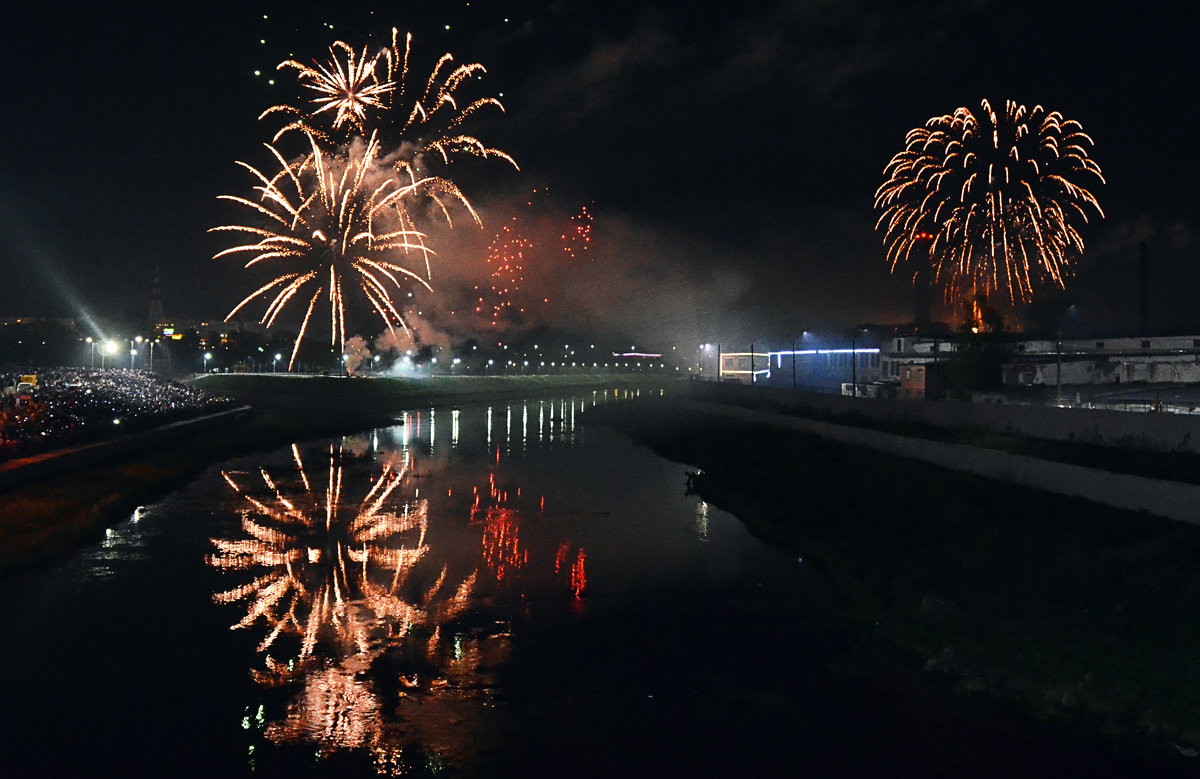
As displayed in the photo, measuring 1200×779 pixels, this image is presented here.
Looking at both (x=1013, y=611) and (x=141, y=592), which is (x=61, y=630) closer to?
(x=141, y=592)

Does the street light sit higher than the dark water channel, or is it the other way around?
the street light

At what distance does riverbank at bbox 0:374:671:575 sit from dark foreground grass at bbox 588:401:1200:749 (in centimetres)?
A: 1413

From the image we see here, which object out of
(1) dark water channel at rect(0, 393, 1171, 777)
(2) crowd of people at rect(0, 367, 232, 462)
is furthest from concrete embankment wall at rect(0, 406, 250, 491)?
(1) dark water channel at rect(0, 393, 1171, 777)

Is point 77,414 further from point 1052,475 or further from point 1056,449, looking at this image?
point 1052,475

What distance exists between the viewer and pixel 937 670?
11992 mm

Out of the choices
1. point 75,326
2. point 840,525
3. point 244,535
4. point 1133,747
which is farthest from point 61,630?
point 75,326

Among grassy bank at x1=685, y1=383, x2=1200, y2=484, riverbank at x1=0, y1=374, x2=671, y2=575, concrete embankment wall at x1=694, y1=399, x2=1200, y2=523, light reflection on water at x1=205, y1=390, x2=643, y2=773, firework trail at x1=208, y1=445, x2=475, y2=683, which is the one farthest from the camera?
riverbank at x1=0, y1=374, x2=671, y2=575

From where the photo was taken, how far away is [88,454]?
31609mm

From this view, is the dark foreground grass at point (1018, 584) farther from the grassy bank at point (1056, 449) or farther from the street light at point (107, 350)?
the street light at point (107, 350)

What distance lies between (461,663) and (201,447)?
3101cm

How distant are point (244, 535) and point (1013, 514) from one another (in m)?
15.0

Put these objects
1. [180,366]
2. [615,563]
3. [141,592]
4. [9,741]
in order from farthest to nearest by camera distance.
→ [180,366] < [615,563] < [141,592] < [9,741]

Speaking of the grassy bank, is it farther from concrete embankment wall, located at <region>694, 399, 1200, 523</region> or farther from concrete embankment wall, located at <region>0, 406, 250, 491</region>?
concrete embankment wall, located at <region>0, 406, 250, 491</region>

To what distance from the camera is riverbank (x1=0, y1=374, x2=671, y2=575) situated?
20.7m
